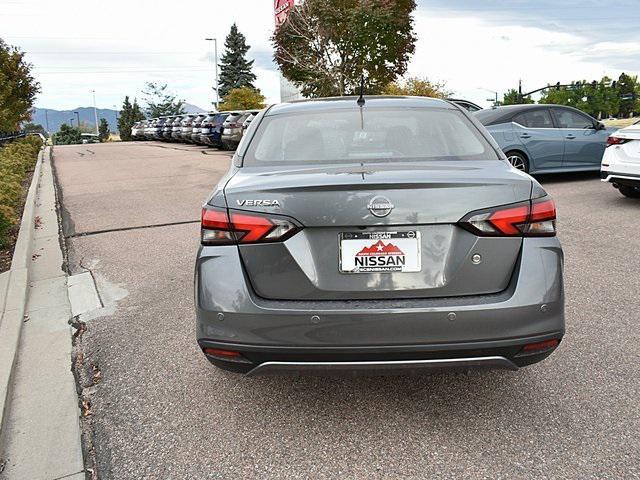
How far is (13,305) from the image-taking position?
15.3ft

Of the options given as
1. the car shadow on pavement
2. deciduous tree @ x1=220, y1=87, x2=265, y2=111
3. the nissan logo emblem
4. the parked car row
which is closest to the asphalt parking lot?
the car shadow on pavement

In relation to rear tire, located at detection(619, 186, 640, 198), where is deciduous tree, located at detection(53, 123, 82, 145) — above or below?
above

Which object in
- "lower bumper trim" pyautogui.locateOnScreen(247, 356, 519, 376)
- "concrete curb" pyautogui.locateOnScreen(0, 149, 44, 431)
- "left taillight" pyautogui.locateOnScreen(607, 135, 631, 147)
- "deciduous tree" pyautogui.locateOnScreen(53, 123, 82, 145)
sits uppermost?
"deciduous tree" pyautogui.locateOnScreen(53, 123, 82, 145)

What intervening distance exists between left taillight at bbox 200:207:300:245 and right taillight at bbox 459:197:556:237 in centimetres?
79

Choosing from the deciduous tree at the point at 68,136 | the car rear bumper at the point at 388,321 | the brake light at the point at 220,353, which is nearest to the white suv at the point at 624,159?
the car rear bumper at the point at 388,321

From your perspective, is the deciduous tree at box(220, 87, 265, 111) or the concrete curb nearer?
the concrete curb

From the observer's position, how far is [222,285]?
262 centimetres

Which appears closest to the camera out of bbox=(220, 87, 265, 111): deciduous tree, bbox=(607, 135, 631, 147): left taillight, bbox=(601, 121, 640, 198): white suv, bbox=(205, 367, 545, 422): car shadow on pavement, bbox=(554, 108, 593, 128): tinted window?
bbox=(205, 367, 545, 422): car shadow on pavement

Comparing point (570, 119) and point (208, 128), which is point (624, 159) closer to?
point (570, 119)

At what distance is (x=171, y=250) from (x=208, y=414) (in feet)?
13.0

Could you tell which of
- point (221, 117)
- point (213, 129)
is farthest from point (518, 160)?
point (221, 117)

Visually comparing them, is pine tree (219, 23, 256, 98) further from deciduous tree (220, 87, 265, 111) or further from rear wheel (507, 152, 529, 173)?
rear wheel (507, 152, 529, 173)

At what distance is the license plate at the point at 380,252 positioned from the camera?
2.50m

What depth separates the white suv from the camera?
823 cm
